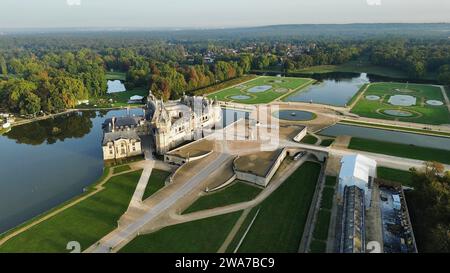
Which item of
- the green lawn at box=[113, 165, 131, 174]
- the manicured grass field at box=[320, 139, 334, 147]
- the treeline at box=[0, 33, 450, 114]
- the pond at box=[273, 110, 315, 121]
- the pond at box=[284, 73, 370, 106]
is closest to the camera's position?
the green lawn at box=[113, 165, 131, 174]

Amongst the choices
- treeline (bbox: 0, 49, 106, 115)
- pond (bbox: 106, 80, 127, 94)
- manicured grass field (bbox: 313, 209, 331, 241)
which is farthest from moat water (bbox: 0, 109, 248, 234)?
pond (bbox: 106, 80, 127, 94)

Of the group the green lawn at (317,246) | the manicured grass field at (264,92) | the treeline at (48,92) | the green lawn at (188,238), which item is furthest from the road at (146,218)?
the treeline at (48,92)

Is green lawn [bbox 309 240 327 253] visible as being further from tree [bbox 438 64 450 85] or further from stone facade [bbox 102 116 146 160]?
tree [bbox 438 64 450 85]

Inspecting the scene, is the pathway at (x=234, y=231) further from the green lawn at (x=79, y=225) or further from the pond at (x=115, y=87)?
the pond at (x=115, y=87)

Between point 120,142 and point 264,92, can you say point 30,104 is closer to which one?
point 120,142
